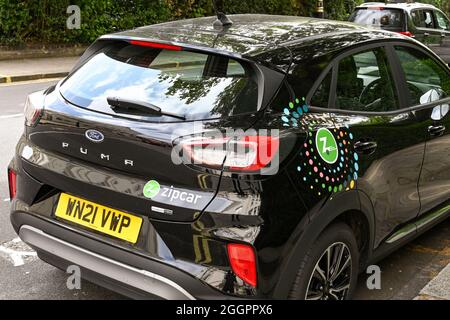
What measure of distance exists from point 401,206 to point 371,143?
585 mm

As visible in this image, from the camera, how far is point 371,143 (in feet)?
10.2

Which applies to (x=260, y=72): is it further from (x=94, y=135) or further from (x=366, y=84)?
(x=366, y=84)

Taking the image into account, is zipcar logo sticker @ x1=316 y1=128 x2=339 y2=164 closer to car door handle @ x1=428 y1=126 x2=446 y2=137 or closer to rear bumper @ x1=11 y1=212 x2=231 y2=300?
rear bumper @ x1=11 y1=212 x2=231 y2=300

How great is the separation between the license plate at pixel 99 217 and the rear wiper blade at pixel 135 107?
1.59 ft

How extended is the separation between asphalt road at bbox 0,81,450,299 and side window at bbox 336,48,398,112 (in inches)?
45.7

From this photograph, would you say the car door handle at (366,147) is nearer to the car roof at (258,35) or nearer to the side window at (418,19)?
the car roof at (258,35)

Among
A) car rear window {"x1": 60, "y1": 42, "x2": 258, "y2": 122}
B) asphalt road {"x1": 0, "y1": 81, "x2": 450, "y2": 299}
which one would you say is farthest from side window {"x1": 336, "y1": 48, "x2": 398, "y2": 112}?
asphalt road {"x1": 0, "y1": 81, "x2": 450, "y2": 299}

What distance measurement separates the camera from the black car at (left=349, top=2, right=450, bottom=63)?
41.1ft

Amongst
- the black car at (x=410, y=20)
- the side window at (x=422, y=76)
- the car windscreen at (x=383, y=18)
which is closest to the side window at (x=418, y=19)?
the black car at (x=410, y=20)

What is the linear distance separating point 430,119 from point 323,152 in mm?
1318
